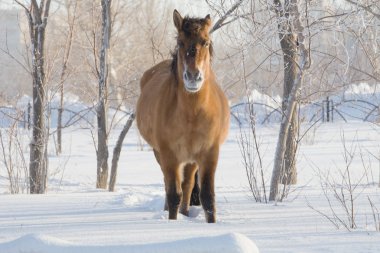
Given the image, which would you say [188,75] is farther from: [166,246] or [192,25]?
[166,246]

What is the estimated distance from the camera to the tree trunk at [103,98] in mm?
9953

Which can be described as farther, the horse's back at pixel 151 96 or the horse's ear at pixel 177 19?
the horse's back at pixel 151 96

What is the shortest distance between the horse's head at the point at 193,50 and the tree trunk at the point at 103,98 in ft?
16.1

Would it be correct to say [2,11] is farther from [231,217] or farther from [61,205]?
[231,217]

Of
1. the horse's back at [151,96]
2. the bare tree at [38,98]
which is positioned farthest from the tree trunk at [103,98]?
the horse's back at [151,96]

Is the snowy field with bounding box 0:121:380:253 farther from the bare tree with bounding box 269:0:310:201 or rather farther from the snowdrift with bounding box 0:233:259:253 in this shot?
the bare tree with bounding box 269:0:310:201

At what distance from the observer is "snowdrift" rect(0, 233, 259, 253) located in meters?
2.85

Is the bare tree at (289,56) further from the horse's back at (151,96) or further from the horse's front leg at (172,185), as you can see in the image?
the horse's front leg at (172,185)

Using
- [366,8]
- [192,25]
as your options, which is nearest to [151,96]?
[192,25]

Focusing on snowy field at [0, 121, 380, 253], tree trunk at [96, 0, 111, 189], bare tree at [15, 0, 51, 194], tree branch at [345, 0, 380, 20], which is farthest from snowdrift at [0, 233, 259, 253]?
tree trunk at [96, 0, 111, 189]

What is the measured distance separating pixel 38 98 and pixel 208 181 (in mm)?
5074

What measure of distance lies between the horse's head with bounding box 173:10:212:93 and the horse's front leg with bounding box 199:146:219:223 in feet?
2.28

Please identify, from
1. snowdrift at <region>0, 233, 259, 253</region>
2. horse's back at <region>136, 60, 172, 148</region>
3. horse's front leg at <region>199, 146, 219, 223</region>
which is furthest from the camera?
horse's back at <region>136, 60, 172, 148</region>

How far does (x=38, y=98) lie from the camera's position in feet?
32.0
